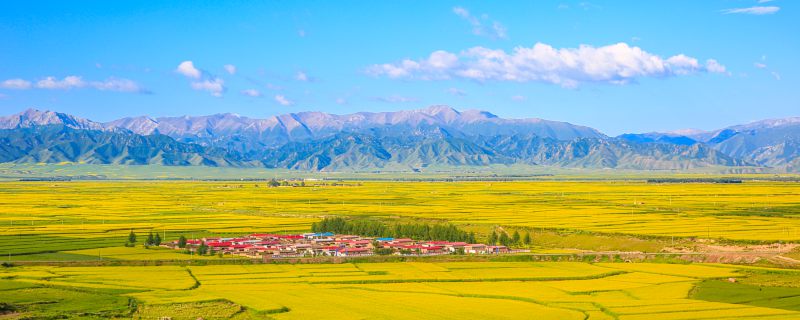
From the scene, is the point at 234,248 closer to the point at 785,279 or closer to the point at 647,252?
the point at 647,252

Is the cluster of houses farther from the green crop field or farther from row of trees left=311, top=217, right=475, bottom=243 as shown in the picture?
the green crop field

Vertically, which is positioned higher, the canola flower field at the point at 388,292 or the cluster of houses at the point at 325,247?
the cluster of houses at the point at 325,247

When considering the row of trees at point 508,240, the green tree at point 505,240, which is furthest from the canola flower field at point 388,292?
the row of trees at point 508,240

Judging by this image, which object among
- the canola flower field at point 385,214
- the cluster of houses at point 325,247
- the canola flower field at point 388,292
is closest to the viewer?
the canola flower field at point 388,292

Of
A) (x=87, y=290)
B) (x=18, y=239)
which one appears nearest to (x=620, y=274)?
(x=87, y=290)

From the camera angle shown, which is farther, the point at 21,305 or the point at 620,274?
the point at 620,274

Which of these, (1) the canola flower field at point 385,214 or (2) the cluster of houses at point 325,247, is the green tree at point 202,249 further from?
(1) the canola flower field at point 385,214

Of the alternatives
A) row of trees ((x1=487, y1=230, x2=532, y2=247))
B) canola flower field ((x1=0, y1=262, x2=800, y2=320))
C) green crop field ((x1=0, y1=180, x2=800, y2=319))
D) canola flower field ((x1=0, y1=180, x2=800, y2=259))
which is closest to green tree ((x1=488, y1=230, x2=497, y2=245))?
row of trees ((x1=487, y1=230, x2=532, y2=247))
